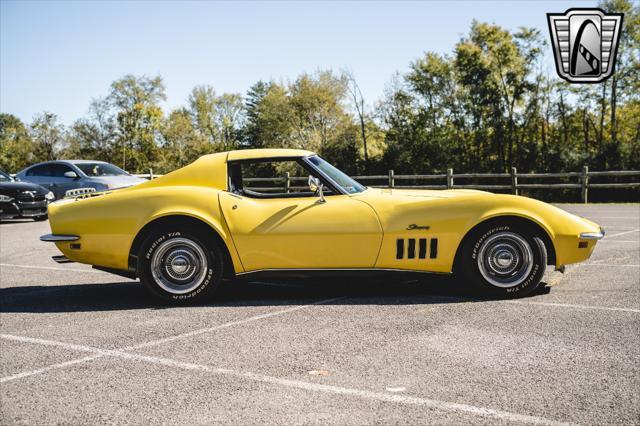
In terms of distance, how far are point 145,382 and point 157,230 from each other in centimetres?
227

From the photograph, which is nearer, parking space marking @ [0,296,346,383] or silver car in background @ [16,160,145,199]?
parking space marking @ [0,296,346,383]

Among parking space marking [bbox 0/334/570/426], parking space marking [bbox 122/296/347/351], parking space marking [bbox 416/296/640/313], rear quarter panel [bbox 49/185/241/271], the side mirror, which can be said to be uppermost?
the side mirror

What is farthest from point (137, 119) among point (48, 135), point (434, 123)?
point (434, 123)

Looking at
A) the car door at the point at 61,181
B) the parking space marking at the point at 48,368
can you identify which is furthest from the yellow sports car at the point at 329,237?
the car door at the point at 61,181

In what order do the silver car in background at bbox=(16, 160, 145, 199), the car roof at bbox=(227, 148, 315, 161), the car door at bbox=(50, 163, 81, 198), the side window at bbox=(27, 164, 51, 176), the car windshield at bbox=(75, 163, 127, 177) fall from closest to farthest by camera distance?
the car roof at bbox=(227, 148, 315, 161)
the silver car in background at bbox=(16, 160, 145, 199)
the car door at bbox=(50, 163, 81, 198)
the car windshield at bbox=(75, 163, 127, 177)
the side window at bbox=(27, 164, 51, 176)

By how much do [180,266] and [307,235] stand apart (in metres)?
1.17

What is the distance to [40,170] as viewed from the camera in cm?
1800

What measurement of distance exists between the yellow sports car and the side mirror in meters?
0.01

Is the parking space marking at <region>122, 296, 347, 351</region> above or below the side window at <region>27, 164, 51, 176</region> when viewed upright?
below

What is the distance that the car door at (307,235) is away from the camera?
5.41 meters

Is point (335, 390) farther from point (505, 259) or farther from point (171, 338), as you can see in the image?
point (505, 259)

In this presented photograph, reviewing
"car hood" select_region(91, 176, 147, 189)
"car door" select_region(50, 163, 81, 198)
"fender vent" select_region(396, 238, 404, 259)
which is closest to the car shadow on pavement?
"fender vent" select_region(396, 238, 404, 259)

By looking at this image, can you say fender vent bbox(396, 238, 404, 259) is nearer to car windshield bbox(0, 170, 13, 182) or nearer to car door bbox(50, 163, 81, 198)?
car door bbox(50, 163, 81, 198)

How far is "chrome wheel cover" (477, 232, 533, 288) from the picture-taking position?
5.42 metres
